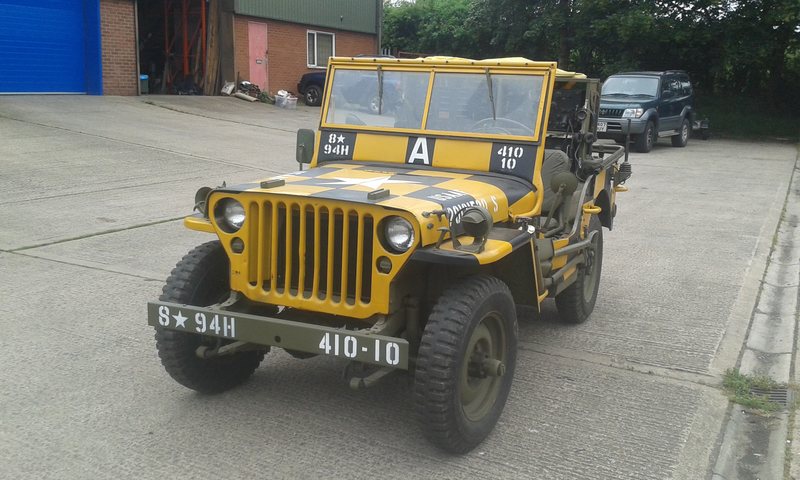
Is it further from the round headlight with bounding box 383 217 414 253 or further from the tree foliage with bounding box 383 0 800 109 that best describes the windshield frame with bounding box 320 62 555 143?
the tree foliage with bounding box 383 0 800 109

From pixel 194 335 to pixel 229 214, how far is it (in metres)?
0.67

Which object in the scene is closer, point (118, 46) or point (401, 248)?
point (401, 248)


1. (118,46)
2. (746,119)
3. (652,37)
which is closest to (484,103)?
(118,46)

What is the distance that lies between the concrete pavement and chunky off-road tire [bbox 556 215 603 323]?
0.13 m

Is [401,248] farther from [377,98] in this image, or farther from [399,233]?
[377,98]

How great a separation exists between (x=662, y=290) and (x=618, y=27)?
60.2 feet

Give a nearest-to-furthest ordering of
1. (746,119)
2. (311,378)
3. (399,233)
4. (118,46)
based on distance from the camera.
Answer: (399,233) → (311,378) → (118,46) → (746,119)

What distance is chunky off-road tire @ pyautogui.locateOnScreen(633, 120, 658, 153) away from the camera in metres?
18.6

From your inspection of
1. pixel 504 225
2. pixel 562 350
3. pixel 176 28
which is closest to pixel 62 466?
pixel 504 225

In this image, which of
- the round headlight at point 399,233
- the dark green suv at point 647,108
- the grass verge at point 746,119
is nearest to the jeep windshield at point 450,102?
the round headlight at point 399,233

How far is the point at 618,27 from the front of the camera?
23.4 metres

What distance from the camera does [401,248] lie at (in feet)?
11.9

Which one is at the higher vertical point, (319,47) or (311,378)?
(319,47)

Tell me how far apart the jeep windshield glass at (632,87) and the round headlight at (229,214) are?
54.9 ft
